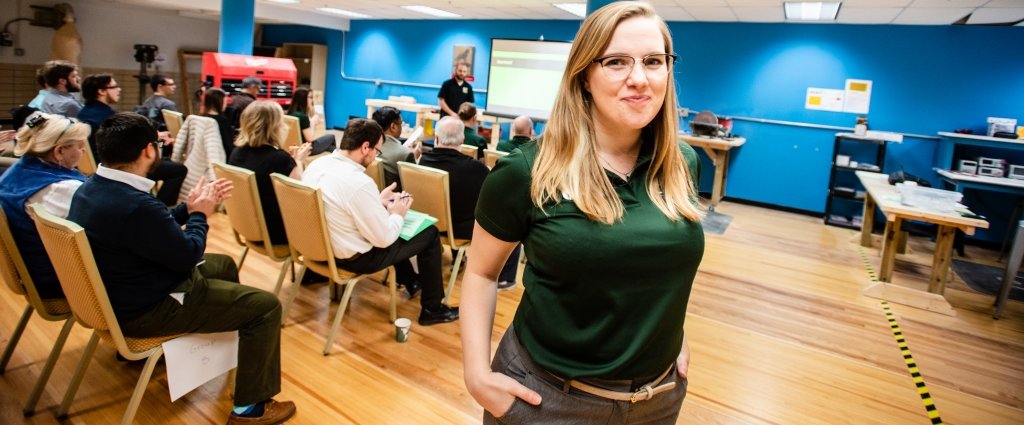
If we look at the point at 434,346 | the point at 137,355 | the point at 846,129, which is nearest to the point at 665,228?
the point at 137,355

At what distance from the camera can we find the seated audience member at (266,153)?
317 centimetres

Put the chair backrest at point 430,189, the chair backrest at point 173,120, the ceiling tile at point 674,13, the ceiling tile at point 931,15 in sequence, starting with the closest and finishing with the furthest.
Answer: the chair backrest at point 430,189, the chair backrest at point 173,120, the ceiling tile at point 931,15, the ceiling tile at point 674,13

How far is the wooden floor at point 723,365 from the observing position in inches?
93.7

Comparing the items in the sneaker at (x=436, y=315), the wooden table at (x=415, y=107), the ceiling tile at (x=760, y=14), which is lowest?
the sneaker at (x=436, y=315)

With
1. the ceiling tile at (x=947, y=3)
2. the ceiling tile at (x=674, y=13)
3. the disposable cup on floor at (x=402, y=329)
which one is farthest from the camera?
the ceiling tile at (x=674, y=13)

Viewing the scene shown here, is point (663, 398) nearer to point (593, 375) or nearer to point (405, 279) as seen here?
point (593, 375)

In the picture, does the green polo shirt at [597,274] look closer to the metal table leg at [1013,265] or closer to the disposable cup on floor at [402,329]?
the disposable cup on floor at [402,329]

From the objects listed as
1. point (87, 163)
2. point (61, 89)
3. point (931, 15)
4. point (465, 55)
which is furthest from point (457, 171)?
point (465, 55)

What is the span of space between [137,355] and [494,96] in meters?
6.58

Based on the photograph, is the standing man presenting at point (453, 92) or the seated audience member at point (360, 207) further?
the standing man presenting at point (453, 92)

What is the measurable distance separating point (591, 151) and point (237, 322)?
5.41ft

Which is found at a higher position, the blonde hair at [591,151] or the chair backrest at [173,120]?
the blonde hair at [591,151]

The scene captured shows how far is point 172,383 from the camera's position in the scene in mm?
1994

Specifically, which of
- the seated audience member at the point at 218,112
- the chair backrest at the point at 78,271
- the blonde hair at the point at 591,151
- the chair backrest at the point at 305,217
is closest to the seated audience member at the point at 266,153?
the chair backrest at the point at 305,217
